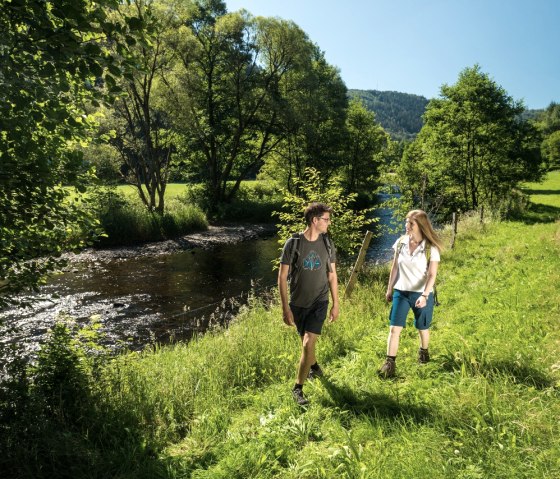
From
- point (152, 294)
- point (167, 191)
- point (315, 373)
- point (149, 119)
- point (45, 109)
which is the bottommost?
point (152, 294)

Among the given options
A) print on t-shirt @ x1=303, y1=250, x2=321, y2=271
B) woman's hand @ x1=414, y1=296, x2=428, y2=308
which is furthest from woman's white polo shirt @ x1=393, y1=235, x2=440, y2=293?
print on t-shirt @ x1=303, y1=250, x2=321, y2=271

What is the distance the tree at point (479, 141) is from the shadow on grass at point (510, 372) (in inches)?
948

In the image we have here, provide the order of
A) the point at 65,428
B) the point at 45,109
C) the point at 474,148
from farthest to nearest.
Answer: the point at 474,148 → the point at 65,428 → the point at 45,109

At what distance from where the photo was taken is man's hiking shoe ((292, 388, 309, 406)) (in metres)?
4.88

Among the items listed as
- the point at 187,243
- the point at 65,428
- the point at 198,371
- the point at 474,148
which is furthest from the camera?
the point at 474,148

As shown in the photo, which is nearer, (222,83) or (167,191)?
(222,83)

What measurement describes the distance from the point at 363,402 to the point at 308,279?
169cm

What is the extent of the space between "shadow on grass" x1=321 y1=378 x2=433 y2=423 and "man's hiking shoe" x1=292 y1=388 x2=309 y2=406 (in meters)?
0.36

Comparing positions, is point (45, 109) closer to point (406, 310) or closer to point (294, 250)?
point (294, 250)

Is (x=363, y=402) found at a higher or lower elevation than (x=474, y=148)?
lower

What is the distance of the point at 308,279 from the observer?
202 inches

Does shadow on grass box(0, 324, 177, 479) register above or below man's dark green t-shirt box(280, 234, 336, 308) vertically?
below

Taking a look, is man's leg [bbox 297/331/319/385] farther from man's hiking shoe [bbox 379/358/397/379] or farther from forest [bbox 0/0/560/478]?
man's hiking shoe [bbox 379/358/397/379]

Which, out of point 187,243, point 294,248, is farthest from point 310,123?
point 294,248
